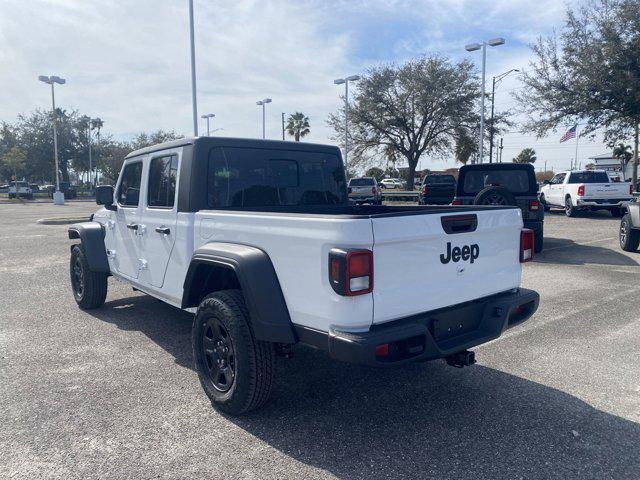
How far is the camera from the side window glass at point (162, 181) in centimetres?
439

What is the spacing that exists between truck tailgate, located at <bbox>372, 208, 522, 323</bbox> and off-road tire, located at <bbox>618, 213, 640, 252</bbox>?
28.0ft

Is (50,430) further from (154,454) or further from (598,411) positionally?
(598,411)

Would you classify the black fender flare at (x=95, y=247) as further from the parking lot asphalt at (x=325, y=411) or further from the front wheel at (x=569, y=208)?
the front wheel at (x=569, y=208)

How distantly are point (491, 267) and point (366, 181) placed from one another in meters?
20.6

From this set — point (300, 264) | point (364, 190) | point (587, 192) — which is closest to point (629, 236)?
point (587, 192)

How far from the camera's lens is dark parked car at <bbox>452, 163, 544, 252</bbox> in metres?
10.4

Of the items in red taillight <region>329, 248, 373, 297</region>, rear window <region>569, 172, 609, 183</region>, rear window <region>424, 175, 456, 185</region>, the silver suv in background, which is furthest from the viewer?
the silver suv in background

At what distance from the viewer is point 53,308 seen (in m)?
6.67

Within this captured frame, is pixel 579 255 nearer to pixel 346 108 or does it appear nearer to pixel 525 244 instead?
pixel 525 244

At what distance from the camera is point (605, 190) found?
59.2 ft

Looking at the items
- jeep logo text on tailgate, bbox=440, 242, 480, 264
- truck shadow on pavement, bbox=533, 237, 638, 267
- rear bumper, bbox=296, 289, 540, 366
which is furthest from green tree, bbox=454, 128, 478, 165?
jeep logo text on tailgate, bbox=440, 242, 480, 264

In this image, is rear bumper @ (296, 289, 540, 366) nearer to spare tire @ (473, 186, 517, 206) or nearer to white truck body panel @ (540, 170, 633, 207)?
spare tire @ (473, 186, 517, 206)

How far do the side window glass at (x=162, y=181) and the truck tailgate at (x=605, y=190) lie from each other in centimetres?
1761

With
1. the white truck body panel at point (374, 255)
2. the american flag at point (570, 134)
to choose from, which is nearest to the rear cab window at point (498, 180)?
the white truck body panel at point (374, 255)
